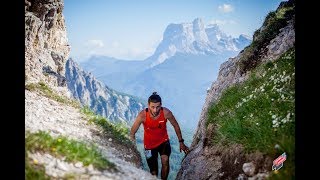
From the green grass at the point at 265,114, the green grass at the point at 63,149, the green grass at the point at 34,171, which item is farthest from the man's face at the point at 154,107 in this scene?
the green grass at the point at 34,171

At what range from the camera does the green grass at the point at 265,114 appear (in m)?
9.90

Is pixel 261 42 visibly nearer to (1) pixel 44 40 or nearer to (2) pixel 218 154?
(2) pixel 218 154

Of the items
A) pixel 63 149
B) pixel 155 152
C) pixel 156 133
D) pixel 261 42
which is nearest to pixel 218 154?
pixel 156 133

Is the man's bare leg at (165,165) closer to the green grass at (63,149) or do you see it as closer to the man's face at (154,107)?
the man's face at (154,107)

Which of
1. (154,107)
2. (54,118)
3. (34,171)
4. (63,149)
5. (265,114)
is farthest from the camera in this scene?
(154,107)

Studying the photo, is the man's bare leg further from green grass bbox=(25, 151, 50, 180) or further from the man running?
green grass bbox=(25, 151, 50, 180)

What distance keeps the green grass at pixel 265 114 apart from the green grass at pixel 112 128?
4283 millimetres

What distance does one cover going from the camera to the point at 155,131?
15250 millimetres

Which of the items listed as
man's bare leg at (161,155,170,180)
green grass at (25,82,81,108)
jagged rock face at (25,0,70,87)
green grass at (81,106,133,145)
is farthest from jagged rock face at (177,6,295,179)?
jagged rock face at (25,0,70,87)

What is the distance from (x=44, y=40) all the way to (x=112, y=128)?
72.4ft
